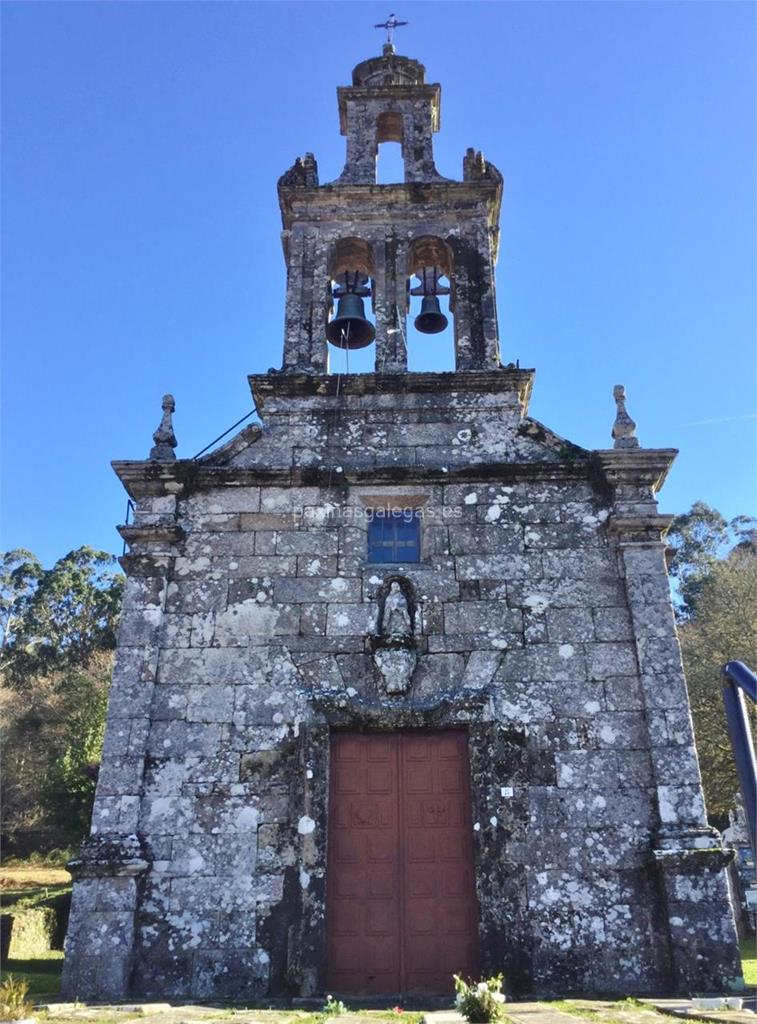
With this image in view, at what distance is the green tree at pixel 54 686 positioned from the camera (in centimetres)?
2102

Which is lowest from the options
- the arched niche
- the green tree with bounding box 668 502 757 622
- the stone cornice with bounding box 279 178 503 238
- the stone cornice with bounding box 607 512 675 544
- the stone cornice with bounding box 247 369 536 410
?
the stone cornice with bounding box 607 512 675 544

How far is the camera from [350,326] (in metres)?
10.1

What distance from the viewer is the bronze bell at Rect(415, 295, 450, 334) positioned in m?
10.2

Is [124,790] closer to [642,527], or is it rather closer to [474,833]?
[474,833]

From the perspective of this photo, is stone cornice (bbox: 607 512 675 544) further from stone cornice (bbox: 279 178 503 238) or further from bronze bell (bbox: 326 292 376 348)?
stone cornice (bbox: 279 178 503 238)

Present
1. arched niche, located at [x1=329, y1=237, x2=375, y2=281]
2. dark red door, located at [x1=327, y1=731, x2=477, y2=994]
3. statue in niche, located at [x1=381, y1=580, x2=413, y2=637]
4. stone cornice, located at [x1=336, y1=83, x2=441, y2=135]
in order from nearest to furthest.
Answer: dark red door, located at [x1=327, y1=731, x2=477, y2=994]
statue in niche, located at [x1=381, y1=580, x2=413, y2=637]
arched niche, located at [x1=329, y1=237, x2=375, y2=281]
stone cornice, located at [x1=336, y1=83, x2=441, y2=135]

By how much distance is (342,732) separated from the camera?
7.52 metres

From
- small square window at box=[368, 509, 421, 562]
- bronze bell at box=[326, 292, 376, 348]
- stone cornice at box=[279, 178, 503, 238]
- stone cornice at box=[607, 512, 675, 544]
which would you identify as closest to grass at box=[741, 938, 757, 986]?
stone cornice at box=[607, 512, 675, 544]

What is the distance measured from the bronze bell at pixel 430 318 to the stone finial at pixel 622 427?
2424 mm

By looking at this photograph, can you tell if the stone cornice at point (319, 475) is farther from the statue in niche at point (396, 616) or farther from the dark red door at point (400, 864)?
the dark red door at point (400, 864)

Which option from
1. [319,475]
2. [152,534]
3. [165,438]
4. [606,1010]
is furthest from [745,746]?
[165,438]

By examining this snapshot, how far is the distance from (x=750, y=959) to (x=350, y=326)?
34.4 feet

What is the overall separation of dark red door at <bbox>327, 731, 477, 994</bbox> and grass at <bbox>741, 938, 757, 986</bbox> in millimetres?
2567

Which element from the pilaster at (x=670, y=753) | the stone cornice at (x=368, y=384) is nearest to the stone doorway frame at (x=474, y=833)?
the pilaster at (x=670, y=753)
